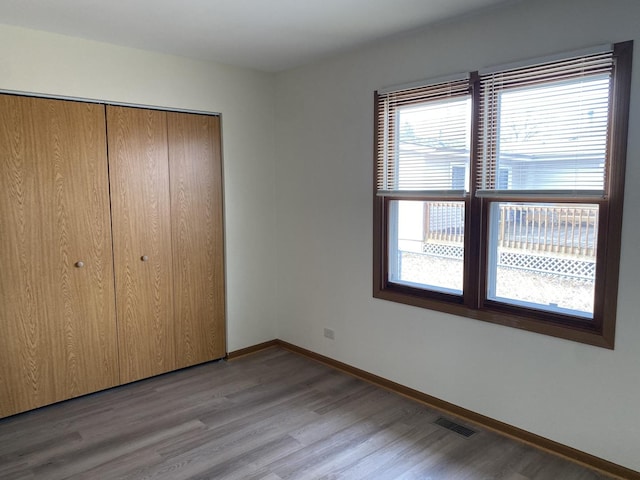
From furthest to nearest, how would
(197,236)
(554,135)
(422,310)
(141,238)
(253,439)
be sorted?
1. (197,236)
2. (141,238)
3. (422,310)
4. (253,439)
5. (554,135)

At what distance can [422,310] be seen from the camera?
10.5 feet

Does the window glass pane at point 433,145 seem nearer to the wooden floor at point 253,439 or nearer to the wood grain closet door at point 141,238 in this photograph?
the wooden floor at point 253,439

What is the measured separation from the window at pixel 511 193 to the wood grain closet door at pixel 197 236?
Result: 4.67 feet

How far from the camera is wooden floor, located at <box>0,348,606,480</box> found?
2.47m

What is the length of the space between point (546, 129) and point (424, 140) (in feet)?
2.61

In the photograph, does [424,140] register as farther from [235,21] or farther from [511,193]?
[235,21]

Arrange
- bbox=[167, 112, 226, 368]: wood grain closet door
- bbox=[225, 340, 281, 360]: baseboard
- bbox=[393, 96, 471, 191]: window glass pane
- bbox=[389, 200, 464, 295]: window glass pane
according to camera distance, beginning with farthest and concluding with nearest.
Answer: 1. bbox=[225, 340, 281, 360]: baseboard
2. bbox=[167, 112, 226, 368]: wood grain closet door
3. bbox=[389, 200, 464, 295]: window glass pane
4. bbox=[393, 96, 471, 191]: window glass pane

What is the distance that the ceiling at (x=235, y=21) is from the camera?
2.57 m

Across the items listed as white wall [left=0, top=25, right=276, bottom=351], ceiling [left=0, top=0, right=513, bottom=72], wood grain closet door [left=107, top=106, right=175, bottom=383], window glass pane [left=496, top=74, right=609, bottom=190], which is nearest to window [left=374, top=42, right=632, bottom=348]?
window glass pane [left=496, top=74, right=609, bottom=190]

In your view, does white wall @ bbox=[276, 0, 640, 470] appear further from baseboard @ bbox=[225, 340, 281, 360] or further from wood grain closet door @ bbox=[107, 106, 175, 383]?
wood grain closet door @ bbox=[107, 106, 175, 383]

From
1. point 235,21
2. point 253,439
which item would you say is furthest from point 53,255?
point 235,21

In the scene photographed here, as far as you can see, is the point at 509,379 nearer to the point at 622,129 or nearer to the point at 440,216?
the point at 440,216

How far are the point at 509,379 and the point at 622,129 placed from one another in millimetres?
1519

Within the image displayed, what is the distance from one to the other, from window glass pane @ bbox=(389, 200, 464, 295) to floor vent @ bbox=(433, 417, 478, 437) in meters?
Result: 0.84
